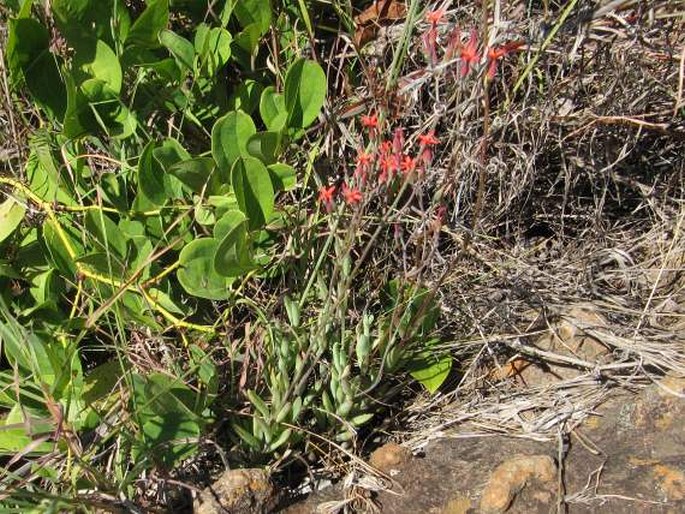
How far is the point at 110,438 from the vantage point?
1642 mm

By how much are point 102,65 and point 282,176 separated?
18.1 inches

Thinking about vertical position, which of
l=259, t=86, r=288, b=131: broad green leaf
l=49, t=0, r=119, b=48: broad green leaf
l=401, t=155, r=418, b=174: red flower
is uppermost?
l=49, t=0, r=119, b=48: broad green leaf

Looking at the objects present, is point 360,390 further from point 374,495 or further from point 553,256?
point 553,256

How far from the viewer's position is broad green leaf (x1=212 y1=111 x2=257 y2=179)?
1.73 metres

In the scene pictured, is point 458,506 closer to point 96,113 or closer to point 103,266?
point 103,266

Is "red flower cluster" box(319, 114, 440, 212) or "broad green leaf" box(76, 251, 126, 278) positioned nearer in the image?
"red flower cluster" box(319, 114, 440, 212)

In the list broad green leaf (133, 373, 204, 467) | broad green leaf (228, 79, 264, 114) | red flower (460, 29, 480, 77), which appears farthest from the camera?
broad green leaf (228, 79, 264, 114)

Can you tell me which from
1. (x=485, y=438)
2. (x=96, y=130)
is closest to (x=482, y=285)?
(x=485, y=438)

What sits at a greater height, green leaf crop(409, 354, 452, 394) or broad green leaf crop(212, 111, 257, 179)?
broad green leaf crop(212, 111, 257, 179)

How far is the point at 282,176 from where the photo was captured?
178 cm

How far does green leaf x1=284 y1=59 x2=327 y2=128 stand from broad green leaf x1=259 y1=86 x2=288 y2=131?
2 cm

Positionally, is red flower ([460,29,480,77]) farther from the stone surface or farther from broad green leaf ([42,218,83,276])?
broad green leaf ([42,218,83,276])

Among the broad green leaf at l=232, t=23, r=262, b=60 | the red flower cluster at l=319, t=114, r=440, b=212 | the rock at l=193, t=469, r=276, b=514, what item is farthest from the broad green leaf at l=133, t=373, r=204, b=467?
the broad green leaf at l=232, t=23, r=262, b=60

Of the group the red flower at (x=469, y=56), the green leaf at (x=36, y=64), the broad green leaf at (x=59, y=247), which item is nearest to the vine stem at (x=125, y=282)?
the broad green leaf at (x=59, y=247)
